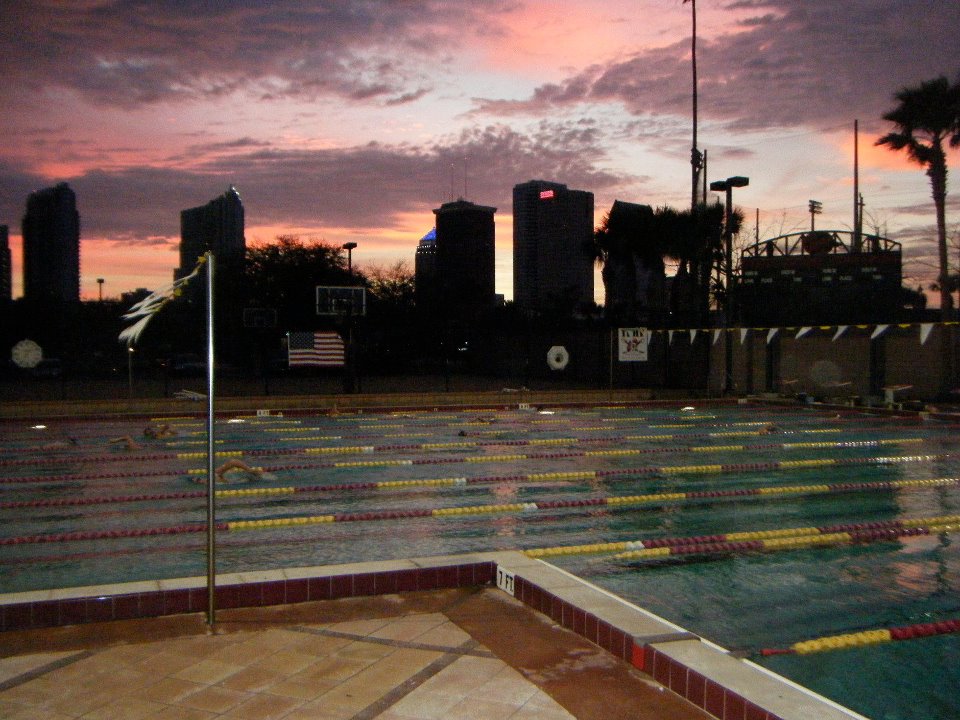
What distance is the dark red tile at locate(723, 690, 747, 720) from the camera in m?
4.11

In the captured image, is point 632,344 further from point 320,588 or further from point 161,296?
point 161,296

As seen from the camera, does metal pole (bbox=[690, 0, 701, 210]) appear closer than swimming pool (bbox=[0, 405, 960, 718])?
No

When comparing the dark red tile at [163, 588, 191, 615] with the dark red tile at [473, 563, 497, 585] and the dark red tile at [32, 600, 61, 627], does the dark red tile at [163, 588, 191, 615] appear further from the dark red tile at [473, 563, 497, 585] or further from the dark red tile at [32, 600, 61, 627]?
the dark red tile at [473, 563, 497, 585]

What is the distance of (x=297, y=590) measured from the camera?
238 inches

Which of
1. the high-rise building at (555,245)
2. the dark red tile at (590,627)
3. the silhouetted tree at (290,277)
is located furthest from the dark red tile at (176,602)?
the high-rise building at (555,245)

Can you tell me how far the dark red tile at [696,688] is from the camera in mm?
4348

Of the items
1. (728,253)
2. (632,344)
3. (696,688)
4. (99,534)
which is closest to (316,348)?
(632,344)

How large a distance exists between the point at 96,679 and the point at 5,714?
51cm

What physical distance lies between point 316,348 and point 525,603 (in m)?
23.2

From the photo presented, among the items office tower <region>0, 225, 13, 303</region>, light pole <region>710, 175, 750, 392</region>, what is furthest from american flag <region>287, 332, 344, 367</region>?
office tower <region>0, 225, 13, 303</region>

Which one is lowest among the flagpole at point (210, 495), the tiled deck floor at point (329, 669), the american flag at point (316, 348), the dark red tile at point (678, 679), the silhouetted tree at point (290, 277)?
the tiled deck floor at point (329, 669)

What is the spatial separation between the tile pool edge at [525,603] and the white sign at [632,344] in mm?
19296

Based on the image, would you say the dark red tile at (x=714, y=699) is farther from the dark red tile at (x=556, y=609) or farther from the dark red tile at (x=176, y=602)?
the dark red tile at (x=176, y=602)

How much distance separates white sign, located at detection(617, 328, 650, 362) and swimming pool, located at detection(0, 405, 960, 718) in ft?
24.0
